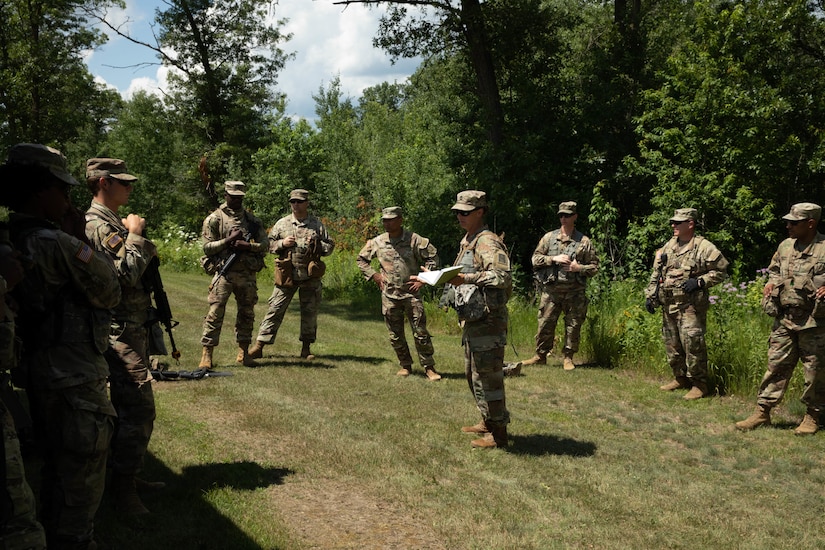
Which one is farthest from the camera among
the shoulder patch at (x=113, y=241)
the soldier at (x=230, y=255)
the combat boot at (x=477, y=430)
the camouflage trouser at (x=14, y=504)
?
the soldier at (x=230, y=255)

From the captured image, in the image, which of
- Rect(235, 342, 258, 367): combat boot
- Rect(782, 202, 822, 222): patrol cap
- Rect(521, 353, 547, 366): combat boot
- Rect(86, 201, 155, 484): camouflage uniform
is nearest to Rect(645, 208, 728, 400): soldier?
Rect(782, 202, 822, 222): patrol cap

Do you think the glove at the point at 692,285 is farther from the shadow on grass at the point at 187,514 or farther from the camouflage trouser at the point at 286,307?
the shadow on grass at the point at 187,514

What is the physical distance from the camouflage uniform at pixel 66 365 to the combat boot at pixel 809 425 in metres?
6.49

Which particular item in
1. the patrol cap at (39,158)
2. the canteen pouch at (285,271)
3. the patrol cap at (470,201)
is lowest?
the canteen pouch at (285,271)

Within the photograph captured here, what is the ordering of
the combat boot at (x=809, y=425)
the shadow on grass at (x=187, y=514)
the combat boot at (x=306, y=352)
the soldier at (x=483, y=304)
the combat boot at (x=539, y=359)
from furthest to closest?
1. the combat boot at (x=539, y=359)
2. the combat boot at (x=306, y=352)
3. the combat boot at (x=809, y=425)
4. the soldier at (x=483, y=304)
5. the shadow on grass at (x=187, y=514)

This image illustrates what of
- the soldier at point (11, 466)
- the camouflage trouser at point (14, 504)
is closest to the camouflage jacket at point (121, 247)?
the soldier at point (11, 466)

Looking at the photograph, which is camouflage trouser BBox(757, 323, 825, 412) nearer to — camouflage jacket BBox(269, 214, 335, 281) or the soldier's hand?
the soldier's hand

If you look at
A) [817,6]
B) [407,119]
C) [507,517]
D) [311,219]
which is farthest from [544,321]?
[407,119]

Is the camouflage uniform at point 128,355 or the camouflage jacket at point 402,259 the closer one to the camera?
the camouflage uniform at point 128,355

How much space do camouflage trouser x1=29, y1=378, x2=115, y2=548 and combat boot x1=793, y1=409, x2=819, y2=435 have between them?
256 inches

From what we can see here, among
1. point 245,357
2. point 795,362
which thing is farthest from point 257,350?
point 795,362

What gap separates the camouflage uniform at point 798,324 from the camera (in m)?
6.91

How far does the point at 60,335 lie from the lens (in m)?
3.73

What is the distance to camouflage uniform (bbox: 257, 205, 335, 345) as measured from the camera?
9.70 metres
